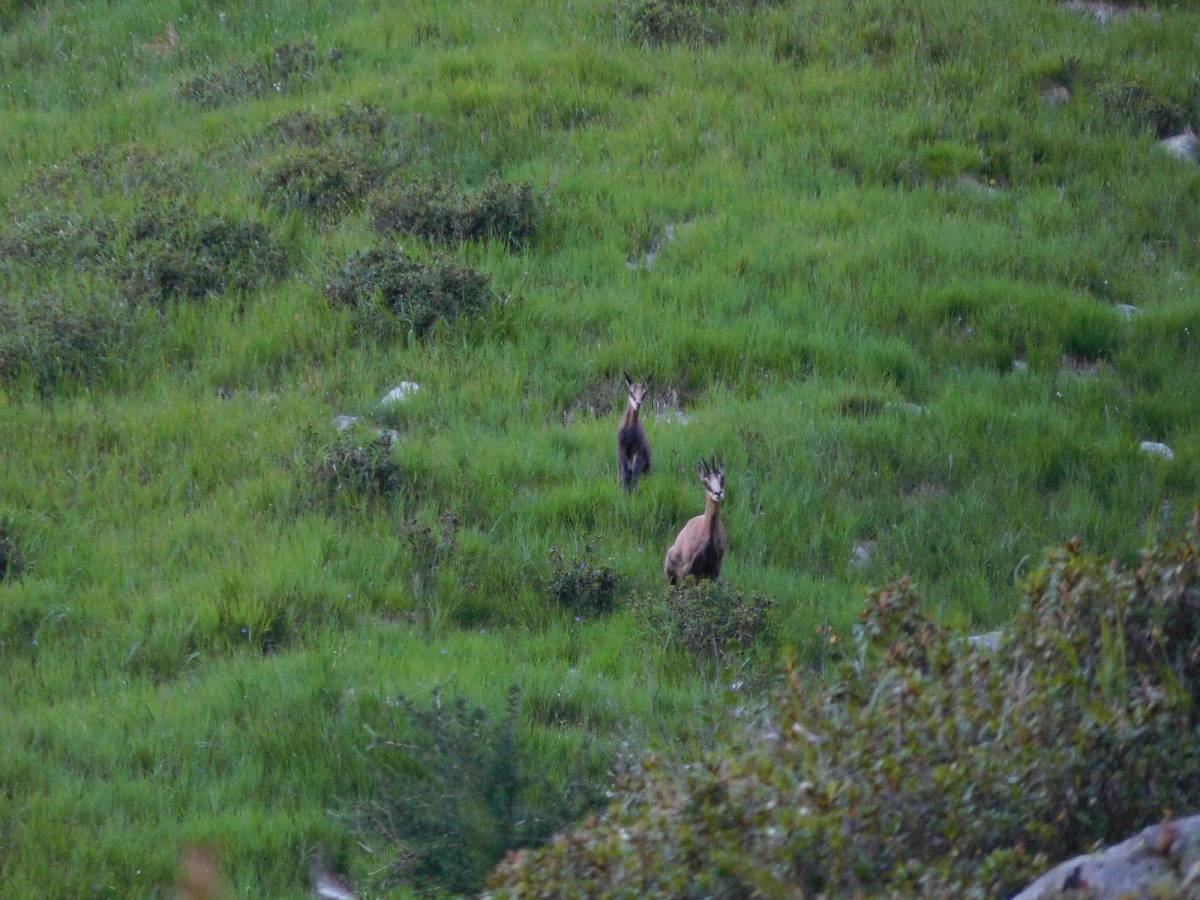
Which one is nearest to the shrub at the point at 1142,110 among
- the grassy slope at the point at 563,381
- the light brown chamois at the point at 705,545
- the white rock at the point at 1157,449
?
the grassy slope at the point at 563,381

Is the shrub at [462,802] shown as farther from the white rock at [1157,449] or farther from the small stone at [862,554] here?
the white rock at [1157,449]

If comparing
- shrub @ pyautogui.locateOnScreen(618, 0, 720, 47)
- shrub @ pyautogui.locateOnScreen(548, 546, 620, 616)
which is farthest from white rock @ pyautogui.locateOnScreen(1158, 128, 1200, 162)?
shrub @ pyautogui.locateOnScreen(548, 546, 620, 616)

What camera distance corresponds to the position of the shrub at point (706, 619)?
815 cm

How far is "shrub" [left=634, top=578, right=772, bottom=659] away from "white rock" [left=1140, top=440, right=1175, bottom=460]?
4199 mm

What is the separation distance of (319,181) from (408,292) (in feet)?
8.49

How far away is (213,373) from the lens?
37.6 feet

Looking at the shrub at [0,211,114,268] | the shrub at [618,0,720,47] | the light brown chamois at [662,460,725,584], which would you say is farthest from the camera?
the shrub at [618,0,720,47]

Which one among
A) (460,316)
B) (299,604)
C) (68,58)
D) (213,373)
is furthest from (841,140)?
(68,58)

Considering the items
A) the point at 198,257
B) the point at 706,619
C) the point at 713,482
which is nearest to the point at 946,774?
the point at 706,619

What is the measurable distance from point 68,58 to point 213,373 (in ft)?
28.1

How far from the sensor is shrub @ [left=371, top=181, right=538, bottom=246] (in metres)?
13.3

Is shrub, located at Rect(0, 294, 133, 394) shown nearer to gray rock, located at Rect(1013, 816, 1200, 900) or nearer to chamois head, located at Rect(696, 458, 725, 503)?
chamois head, located at Rect(696, 458, 725, 503)

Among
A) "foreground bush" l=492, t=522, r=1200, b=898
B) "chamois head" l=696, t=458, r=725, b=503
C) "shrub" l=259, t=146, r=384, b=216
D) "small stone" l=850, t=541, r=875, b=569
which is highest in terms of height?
"foreground bush" l=492, t=522, r=1200, b=898

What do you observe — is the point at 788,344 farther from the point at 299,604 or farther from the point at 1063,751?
the point at 1063,751
